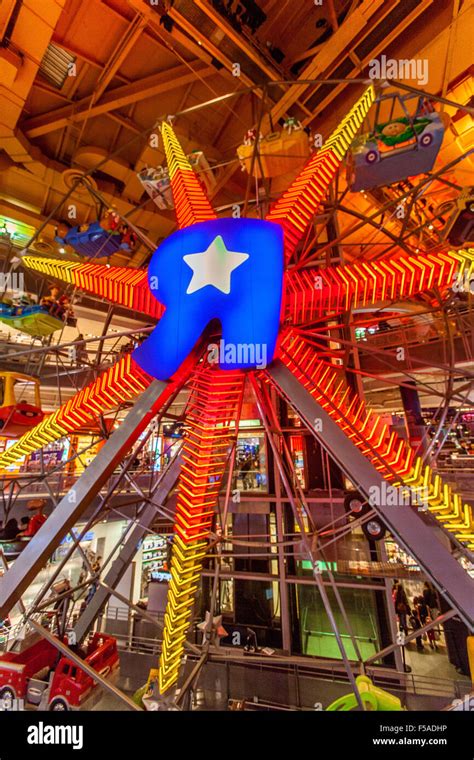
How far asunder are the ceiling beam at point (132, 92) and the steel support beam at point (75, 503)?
375 inches

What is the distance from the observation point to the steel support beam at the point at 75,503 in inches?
130

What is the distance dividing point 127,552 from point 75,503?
414 centimetres

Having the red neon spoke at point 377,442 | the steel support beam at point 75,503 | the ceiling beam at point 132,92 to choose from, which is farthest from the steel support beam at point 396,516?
the ceiling beam at point 132,92

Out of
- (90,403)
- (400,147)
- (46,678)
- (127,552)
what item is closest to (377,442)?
(90,403)

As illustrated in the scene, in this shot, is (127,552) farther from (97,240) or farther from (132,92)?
(132,92)

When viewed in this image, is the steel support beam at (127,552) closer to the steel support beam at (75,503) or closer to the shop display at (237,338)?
the shop display at (237,338)

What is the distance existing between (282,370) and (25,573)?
126 inches

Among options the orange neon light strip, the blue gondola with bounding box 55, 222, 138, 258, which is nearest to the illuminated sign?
the orange neon light strip

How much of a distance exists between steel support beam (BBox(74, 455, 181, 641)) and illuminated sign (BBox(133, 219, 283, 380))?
3.97m

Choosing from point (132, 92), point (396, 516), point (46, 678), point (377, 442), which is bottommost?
point (46, 678)

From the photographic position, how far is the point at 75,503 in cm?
354

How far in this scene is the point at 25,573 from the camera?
3326 mm

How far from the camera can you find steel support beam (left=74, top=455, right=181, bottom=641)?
19.3 ft
